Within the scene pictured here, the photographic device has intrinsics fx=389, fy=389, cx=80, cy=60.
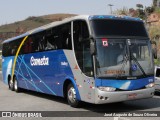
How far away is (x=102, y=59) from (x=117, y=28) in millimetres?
1355

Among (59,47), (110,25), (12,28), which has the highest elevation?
(110,25)

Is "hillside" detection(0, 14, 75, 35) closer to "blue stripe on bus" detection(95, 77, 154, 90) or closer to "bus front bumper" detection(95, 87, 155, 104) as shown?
"blue stripe on bus" detection(95, 77, 154, 90)

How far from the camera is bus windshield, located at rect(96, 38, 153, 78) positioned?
39.9 ft

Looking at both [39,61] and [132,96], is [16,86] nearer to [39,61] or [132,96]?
[39,61]

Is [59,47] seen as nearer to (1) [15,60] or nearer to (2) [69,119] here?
(2) [69,119]

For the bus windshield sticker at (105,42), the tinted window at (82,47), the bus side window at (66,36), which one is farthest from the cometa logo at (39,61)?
the bus windshield sticker at (105,42)

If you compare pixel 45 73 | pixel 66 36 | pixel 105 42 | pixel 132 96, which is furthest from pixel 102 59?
pixel 45 73

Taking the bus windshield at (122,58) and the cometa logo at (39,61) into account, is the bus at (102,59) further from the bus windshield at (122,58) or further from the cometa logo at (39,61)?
the cometa logo at (39,61)

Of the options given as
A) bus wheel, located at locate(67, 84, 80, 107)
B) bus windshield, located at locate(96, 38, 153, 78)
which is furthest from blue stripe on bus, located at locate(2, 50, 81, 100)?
bus windshield, located at locate(96, 38, 153, 78)

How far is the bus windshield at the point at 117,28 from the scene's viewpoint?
1256 cm

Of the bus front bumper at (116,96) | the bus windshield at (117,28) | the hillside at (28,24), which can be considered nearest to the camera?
the bus front bumper at (116,96)

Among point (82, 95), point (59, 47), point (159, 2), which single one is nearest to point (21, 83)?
point (59, 47)

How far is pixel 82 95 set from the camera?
12945 millimetres

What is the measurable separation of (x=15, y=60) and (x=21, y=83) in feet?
5.28
